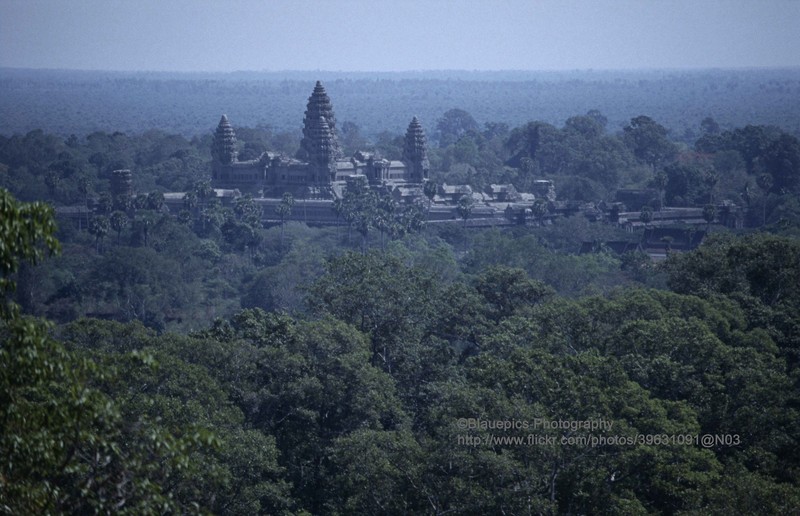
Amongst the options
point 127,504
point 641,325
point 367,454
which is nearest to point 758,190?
point 641,325

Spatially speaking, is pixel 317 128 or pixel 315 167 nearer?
pixel 315 167

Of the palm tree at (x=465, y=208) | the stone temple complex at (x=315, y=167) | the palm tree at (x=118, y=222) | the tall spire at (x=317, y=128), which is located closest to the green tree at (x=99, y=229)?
the palm tree at (x=118, y=222)

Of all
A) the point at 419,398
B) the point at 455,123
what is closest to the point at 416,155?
the point at 419,398

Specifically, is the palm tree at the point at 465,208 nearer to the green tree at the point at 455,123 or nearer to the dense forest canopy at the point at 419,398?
the dense forest canopy at the point at 419,398

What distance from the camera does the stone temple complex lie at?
79.4 meters

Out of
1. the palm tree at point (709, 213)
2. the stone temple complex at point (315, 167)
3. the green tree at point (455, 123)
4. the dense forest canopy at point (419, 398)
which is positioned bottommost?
the green tree at point (455, 123)

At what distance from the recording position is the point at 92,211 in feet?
252

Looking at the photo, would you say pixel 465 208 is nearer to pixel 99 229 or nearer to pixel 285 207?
pixel 285 207

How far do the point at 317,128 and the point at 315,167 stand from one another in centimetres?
285

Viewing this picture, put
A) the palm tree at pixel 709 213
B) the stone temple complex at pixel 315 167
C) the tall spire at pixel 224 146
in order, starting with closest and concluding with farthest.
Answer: the palm tree at pixel 709 213 → the stone temple complex at pixel 315 167 → the tall spire at pixel 224 146

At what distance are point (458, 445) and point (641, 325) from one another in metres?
7.49

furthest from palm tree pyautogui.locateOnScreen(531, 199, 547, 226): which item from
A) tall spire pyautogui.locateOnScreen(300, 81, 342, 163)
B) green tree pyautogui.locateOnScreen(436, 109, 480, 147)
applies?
green tree pyautogui.locateOnScreen(436, 109, 480, 147)

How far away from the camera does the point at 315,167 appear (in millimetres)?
79562

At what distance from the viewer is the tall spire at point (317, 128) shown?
7956cm
